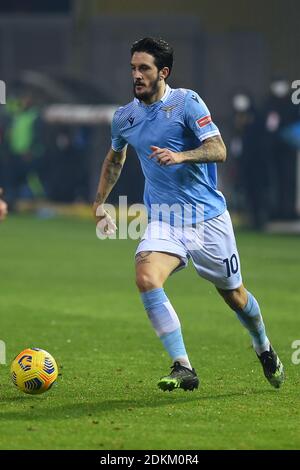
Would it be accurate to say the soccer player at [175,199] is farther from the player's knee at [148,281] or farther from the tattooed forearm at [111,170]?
the tattooed forearm at [111,170]

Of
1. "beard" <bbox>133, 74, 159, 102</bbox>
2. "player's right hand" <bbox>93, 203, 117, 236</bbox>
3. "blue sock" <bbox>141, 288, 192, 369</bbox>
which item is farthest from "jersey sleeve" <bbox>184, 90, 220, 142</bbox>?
"blue sock" <bbox>141, 288, 192, 369</bbox>

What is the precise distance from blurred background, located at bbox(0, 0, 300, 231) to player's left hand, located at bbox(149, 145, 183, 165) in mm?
16974

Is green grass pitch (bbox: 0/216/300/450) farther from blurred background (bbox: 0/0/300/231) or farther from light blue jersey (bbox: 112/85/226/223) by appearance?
blurred background (bbox: 0/0/300/231)

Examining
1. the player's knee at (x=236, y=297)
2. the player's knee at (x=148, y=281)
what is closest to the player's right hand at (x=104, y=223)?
the player's knee at (x=148, y=281)

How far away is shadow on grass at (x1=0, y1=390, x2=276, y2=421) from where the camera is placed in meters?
9.02

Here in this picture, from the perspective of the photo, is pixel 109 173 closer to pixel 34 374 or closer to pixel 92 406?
pixel 34 374

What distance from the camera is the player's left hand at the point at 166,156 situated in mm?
9219

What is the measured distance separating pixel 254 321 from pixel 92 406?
55.8 inches

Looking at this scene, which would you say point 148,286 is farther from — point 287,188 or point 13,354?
point 287,188

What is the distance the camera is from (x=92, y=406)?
9367 millimetres

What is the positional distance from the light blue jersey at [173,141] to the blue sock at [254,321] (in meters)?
0.68

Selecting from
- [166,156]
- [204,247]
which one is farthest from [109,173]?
[166,156]
